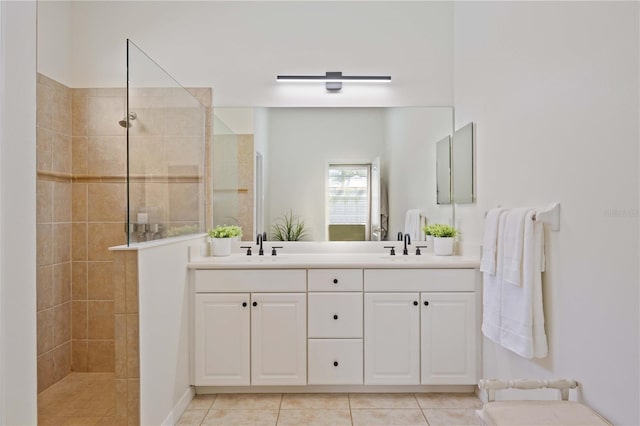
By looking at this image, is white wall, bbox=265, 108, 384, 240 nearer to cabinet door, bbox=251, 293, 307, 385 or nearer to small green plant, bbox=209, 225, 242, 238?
small green plant, bbox=209, 225, 242, 238

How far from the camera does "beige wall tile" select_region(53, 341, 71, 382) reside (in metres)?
2.82

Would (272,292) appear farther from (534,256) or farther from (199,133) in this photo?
(534,256)

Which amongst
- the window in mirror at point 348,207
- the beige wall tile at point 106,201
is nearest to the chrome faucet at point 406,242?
the window in mirror at point 348,207

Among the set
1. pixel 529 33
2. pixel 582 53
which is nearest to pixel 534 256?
pixel 582 53

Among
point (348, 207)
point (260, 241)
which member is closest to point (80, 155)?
point (260, 241)

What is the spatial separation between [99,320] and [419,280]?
7.66ft

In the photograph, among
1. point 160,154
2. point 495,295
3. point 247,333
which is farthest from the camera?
point 247,333

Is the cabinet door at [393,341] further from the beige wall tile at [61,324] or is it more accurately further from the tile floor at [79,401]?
the beige wall tile at [61,324]

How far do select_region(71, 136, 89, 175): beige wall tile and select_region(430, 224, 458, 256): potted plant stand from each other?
2618mm

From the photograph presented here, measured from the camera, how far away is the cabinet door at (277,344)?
2543 mm

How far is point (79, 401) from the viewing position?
258 cm

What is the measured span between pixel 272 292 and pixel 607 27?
2.08 meters

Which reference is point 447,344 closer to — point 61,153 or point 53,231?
point 53,231

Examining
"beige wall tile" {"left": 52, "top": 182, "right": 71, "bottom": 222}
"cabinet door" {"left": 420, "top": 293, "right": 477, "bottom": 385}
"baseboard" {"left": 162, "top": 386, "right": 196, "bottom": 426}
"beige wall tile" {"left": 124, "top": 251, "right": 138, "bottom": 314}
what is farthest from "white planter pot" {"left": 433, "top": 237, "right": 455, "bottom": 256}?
"beige wall tile" {"left": 52, "top": 182, "right": 71, "bottom": 222}
